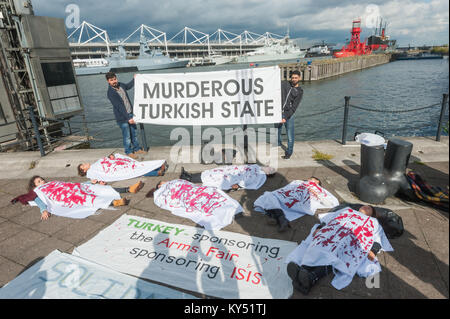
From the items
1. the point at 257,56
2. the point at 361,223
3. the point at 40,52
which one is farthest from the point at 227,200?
the point at 257,56

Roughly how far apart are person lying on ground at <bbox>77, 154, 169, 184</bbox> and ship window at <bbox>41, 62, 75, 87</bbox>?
8.71 m

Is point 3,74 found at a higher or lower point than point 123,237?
higher

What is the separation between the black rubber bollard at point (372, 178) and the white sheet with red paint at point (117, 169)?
4446 mm

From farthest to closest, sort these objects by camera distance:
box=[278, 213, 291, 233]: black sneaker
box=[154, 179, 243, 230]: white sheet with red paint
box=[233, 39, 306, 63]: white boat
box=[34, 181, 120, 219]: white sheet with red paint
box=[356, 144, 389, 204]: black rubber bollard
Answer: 1. box=[233, 39, 306, 63]: white boat
2. box=[34, 181, 120, 219]: white sheet with red paint
3. box=[356, 144, 389, 204]: black rubber bollard
4. box=[154, 179, 243, 230]: white sheet with red paint
5. box=[278, 213, 291, 233]: black sneaker

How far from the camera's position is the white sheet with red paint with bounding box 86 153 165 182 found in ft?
21.0

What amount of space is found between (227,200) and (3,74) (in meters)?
12.9

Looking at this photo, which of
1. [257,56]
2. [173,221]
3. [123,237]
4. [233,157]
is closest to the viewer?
[123,237]

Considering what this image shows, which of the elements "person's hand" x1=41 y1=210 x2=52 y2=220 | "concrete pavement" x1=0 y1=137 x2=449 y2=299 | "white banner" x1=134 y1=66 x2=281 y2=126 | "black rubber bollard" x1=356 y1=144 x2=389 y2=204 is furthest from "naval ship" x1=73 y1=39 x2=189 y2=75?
"black rubber bollard" x1=356 y1=144 x2=389 y2=204

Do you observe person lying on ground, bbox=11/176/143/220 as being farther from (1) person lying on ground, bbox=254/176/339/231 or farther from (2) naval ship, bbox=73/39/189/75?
(2) naval ship, bbox=73/39/189/75

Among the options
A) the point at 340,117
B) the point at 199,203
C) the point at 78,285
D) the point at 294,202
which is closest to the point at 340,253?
the point at 294,202

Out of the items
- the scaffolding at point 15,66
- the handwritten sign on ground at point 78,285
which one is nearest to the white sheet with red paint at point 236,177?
the handwritten sign on ground at point 78,285

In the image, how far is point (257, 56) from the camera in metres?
115

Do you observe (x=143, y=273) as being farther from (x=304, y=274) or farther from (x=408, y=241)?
(x=408, y=241)
